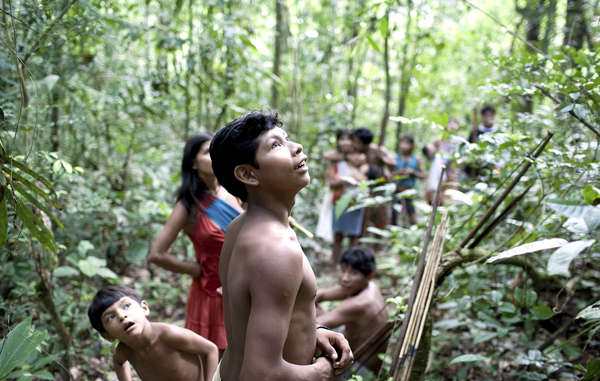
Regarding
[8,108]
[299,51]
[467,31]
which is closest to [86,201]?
[8,108]

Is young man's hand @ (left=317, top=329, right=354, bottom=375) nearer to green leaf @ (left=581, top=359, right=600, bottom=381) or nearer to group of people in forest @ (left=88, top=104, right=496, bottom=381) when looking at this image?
group of people in forest @ (left=88, top=104, right=496, bottom=381)

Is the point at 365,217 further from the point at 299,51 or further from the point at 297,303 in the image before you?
the point at 297,303

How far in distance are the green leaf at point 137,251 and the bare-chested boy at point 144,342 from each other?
171 cm

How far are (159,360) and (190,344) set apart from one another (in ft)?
0.60

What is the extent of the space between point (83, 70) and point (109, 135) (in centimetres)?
75

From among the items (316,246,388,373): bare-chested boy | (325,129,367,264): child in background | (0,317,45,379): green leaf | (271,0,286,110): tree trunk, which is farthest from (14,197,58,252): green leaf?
(271,0,286,110): tree trunk

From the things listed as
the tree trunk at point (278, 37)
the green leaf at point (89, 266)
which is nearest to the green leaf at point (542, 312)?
the green leaf at point (89, 266)

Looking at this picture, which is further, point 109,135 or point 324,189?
point 324,189

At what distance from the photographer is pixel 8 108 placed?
279 cm

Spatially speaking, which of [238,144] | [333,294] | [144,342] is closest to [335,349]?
[238,144]

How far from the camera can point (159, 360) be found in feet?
7.69

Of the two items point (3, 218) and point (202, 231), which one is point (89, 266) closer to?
point (202, 231)

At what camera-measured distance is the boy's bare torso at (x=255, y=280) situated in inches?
53.3

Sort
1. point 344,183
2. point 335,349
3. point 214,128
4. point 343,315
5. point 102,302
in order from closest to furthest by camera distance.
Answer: point 335,349 → point 102,302 → point 343,315 → point 344,183 → point 214,128
